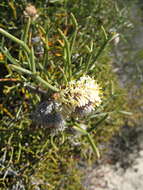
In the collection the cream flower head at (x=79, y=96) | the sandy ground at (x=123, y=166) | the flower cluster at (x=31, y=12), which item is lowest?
the sandy ground at (x=123, y=166)

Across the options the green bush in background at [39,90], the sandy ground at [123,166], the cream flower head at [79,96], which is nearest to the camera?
the cream flower head at [79,96]

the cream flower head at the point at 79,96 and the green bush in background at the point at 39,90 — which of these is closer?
the cream flower head at the point at 79,96

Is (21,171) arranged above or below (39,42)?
below

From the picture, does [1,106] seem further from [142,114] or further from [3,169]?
[142,114]

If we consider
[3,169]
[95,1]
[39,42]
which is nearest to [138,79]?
[95,1]

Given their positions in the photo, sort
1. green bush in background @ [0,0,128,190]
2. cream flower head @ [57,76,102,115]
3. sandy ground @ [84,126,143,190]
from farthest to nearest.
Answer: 1. sandy ground @ [84,126,143,190]
2. green bush in background @ [0,0,128,190]
3. cream flower head @ [57,76,102,115]

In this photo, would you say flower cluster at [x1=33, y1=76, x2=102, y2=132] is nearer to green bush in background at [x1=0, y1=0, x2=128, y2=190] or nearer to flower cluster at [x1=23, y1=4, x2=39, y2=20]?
green bush in background at [x1=0, y1=0, x2=128, y2=190]

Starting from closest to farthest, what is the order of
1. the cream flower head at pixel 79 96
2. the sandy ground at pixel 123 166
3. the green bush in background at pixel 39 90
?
the cream flower head at pixel 79 96 < the green bush in background at pixel 39 90 < the sandy ground at pixel 123 166

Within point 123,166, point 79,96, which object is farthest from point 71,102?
point 123,166

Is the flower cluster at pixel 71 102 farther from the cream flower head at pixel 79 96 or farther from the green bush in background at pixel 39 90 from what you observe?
the green bush in background at pixel 39 90

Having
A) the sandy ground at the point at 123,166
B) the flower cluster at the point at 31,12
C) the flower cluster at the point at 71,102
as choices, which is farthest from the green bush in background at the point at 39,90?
the sandy ground at the point at 123,166

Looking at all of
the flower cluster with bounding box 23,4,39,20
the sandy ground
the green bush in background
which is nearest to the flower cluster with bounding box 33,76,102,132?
the green bush in background
